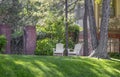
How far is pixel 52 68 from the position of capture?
11.3 m

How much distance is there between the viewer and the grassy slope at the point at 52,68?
34.6 feet

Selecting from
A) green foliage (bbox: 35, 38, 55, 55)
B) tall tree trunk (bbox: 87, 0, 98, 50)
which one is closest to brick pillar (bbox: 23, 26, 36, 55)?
green foliage (bbox: 35, 38, 55, 55)

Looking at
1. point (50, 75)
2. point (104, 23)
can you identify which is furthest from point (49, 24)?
point (50, 75)

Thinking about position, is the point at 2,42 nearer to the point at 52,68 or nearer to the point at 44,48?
the point at 44,48

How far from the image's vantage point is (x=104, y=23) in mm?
15320

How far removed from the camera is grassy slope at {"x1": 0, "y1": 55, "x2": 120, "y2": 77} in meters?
10.5

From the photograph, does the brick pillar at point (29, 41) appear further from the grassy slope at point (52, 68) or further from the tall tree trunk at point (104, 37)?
the grassy slope at point (52, 68)

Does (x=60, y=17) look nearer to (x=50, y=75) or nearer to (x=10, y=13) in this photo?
(x=10, y=13)

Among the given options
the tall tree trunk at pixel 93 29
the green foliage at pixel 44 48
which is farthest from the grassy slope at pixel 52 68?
the green foliage at pixel 44 48

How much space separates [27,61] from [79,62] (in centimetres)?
204

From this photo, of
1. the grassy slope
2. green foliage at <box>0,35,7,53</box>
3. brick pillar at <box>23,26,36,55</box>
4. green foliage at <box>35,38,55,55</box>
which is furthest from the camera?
green foliage at <box>35,38,55,55</box>

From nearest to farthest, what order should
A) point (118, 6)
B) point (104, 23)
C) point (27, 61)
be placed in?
point (27, 61)
point (104, 23)
point (118, 6)

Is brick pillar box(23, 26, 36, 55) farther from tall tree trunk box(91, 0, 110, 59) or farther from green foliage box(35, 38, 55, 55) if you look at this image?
tall tree trunk box(91, 0, 110, 59)

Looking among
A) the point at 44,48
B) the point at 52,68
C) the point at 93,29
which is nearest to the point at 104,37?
the point at 93,29
